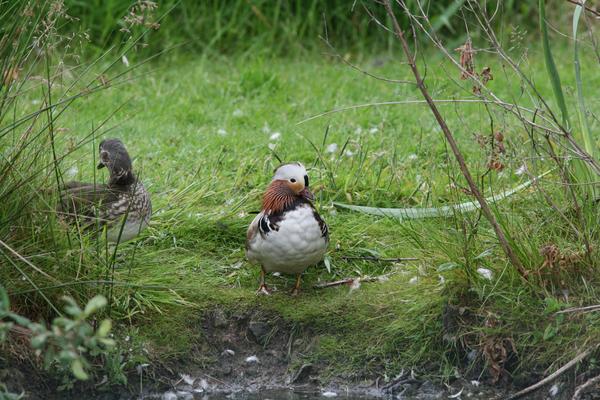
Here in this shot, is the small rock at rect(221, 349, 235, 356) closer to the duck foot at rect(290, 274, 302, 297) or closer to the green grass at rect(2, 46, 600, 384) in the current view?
the green grass at rect(2, 46, 600, 384)

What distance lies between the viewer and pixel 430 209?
5.64m

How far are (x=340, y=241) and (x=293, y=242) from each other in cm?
81

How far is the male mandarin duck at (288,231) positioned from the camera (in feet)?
16.8

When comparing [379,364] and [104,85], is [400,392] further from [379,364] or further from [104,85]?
[104,85]

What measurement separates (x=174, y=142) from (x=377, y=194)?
5.85 ft

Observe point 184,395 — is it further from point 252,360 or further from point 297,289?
point 297,289

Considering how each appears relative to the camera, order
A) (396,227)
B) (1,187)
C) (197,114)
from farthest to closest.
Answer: (197,114) < (396,227) < (1,187)

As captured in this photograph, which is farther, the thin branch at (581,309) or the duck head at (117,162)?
the duck head at (117,162)

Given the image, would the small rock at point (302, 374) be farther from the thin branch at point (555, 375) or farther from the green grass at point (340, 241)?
the thin branch at point (555, 375)

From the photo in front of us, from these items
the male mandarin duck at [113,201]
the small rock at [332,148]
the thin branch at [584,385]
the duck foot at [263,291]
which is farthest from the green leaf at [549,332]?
the small rock at [332,148]

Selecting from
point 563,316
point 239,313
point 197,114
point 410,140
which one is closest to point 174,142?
point 197,114

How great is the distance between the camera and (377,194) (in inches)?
251

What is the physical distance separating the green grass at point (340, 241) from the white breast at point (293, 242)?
0.84 ft

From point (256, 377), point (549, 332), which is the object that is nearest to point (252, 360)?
point (256, 377)
